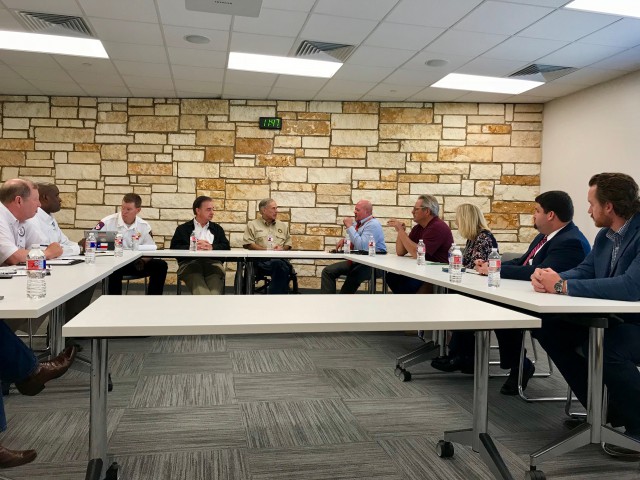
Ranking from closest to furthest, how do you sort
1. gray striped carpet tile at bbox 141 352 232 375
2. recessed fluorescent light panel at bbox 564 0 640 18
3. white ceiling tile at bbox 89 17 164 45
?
gray striped carpet tile at bbox 141 352 232 375 < recessed fluorescent light panel at bbox 564 0 640 18 < white ceiling tile at bbox 89 17 164 45

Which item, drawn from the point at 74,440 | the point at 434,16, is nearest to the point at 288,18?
the point at 434,16

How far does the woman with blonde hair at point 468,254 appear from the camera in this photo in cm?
342

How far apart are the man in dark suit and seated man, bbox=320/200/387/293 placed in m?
2.18

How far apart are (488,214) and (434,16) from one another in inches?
144

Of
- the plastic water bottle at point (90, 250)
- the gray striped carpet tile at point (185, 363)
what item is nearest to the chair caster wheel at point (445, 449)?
the gray striped carpet tile at point (185, 363)

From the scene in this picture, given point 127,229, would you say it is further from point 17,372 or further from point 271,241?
point 17,372

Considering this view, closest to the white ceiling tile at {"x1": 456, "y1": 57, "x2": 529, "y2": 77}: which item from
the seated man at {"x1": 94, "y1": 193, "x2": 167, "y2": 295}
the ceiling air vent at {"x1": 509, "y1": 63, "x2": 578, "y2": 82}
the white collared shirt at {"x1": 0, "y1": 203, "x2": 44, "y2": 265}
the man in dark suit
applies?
the ceiling air vent at {"x1": 509, "y1": 63, "x2": 578, "y2": 82}

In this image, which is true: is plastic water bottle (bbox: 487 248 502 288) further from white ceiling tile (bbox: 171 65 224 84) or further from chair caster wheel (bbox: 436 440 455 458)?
white ceiling tile (bbox: 171 65 224 84)

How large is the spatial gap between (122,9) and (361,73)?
256 cm

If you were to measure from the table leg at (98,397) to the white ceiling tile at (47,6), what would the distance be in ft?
10.7

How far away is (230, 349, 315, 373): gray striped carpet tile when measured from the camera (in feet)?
11.3

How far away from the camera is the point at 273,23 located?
14.1 ft

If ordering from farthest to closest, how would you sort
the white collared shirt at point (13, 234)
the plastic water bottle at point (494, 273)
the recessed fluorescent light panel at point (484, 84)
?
the recessed fluorescent light panel at point (484, 84) < the white collared shirt at point (13, 234) < the plastic water bottle at point (494, 273)

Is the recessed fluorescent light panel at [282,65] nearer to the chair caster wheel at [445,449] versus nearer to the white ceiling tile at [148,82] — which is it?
the white ceiling tile at [148,82]
